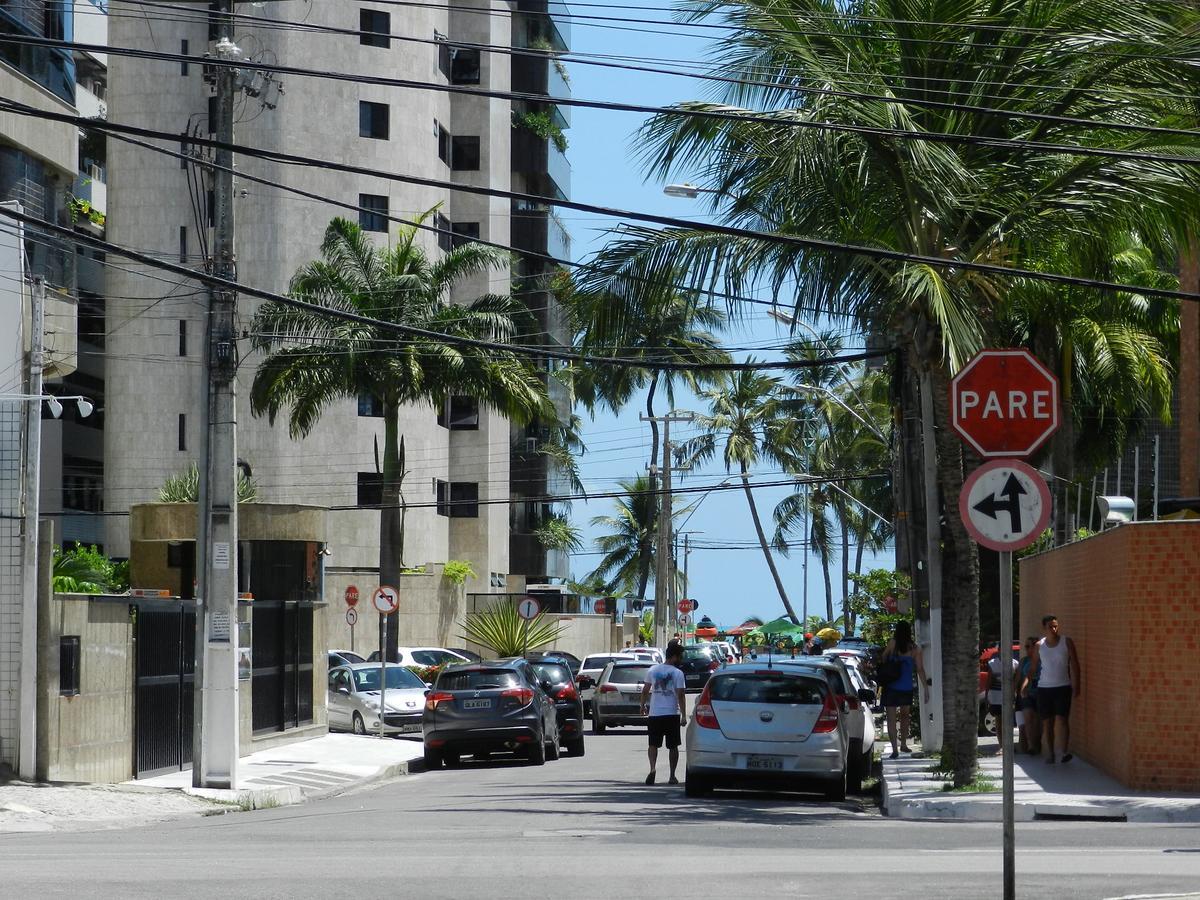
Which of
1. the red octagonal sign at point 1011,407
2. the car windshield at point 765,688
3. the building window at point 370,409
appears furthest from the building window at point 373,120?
the red octagonal sign at point 1011,407

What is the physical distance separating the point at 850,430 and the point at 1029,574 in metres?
33.4

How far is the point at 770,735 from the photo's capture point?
58.2 feet

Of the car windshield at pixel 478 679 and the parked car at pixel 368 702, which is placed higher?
the car windshield at pixel 478 679

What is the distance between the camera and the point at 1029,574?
29484mm

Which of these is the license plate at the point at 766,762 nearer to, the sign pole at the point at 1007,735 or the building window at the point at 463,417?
the sign pole at the point at 1007,735

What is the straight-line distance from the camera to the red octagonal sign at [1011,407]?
11203mm

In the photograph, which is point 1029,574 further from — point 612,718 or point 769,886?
point 769,886

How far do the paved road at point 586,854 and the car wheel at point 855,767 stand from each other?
5.99ft

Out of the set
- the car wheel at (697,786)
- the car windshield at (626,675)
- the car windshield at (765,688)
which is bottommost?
the car windshield at (626,675)

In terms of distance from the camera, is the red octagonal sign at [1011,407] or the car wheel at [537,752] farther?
the car wheel at [537,752]

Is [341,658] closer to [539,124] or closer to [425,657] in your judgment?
[425,657]

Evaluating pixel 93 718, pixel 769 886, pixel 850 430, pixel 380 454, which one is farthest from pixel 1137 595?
pixel 850 430

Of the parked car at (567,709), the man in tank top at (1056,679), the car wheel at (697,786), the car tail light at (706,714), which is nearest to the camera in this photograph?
the car tail light at (706,714)

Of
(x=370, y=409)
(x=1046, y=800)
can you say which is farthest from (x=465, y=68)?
(x=1046, y=800)
